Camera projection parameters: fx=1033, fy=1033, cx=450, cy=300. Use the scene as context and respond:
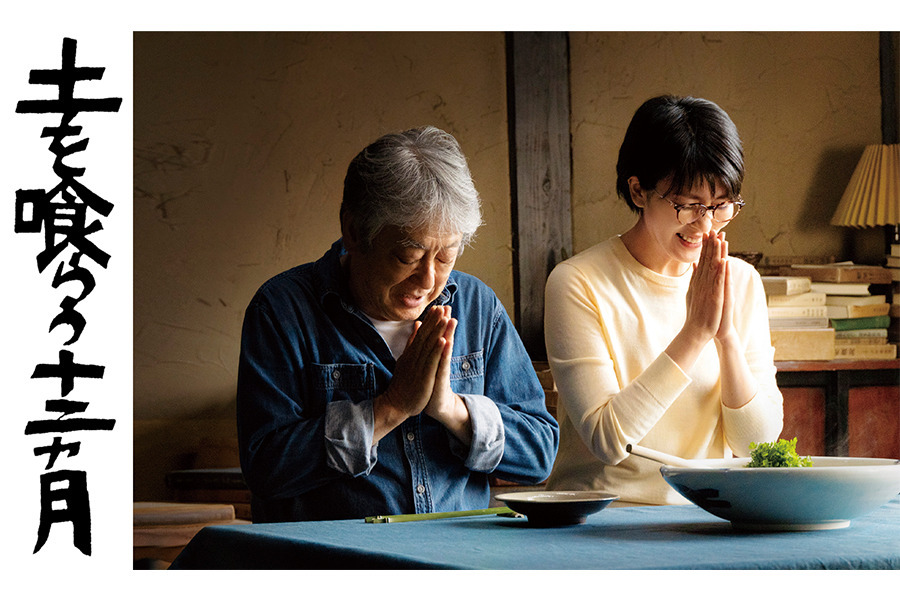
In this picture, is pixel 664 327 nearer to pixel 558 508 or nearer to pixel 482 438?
pixel 482 438

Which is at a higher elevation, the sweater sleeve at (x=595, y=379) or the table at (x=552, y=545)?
the sweater sleeve at (x=595, y=379)

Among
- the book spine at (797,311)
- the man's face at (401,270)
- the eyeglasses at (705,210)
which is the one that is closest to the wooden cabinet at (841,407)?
the book spine at (797,311)

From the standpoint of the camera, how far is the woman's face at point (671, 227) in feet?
5.82

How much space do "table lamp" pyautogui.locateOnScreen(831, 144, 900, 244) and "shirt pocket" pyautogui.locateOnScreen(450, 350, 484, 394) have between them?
2268 millimetres

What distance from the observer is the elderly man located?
58.8 inches

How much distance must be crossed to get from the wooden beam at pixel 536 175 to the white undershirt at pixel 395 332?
171 cm

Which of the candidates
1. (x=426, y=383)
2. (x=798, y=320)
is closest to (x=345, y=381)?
(x=426, y=383)

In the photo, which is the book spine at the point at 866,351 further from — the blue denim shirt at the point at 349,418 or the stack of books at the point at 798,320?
the blue denim shirt at the point at 349,418

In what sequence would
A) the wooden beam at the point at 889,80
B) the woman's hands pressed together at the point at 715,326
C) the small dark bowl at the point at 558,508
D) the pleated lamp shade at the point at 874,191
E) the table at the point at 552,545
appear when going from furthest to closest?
the wooden beam at the point at 889,80 → the pleated lamp shade at the point at 874,191 → the woman's hands pressed together at the point at 715,326 → the small dark bowl at the point at 558,508 → the table at the point at 552,545

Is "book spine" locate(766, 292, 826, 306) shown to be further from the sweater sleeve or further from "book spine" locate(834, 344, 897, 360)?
the sweater sleeve

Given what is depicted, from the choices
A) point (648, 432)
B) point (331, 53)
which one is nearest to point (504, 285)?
point (331, 53)

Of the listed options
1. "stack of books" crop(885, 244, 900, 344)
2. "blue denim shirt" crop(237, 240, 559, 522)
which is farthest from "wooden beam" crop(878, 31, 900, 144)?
"blue denim shirt" crop(237, 240, 559, 522)

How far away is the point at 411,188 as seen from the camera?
1529 mm

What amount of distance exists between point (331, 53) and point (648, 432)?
2.27m
